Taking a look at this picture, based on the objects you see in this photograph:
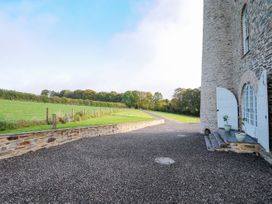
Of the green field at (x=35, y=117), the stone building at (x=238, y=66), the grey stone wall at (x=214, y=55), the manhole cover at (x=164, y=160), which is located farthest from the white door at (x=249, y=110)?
the green field at (x=35, y=117)

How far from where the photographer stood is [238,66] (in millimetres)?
8578

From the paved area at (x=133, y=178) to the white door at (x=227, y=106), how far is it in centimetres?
363

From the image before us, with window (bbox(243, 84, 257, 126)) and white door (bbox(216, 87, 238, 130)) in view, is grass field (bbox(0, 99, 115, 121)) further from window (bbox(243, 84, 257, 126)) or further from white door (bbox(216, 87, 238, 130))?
window (bbox(243, 84, 257, 126))

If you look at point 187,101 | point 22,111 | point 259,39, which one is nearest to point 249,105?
point 259,39

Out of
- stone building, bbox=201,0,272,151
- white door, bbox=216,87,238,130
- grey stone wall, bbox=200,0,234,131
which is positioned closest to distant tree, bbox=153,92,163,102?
grey stone wall, bbox=200,0,234,131

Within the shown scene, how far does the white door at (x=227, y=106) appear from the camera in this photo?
8.86 meters

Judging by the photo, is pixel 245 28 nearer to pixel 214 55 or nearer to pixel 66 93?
pixel 214 55

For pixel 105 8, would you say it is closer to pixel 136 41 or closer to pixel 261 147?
pixel 136 41

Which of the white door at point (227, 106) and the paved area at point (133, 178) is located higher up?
the white door at point (227, 106)

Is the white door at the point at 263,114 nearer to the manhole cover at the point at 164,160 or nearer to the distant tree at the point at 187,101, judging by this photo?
the manhole cover at the point at 164,160

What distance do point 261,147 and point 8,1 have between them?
12.3 m

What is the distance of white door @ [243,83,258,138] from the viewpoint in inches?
261

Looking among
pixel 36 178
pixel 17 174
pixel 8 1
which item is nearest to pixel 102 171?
pixel 36 178

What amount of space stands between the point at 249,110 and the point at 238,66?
2.45m
